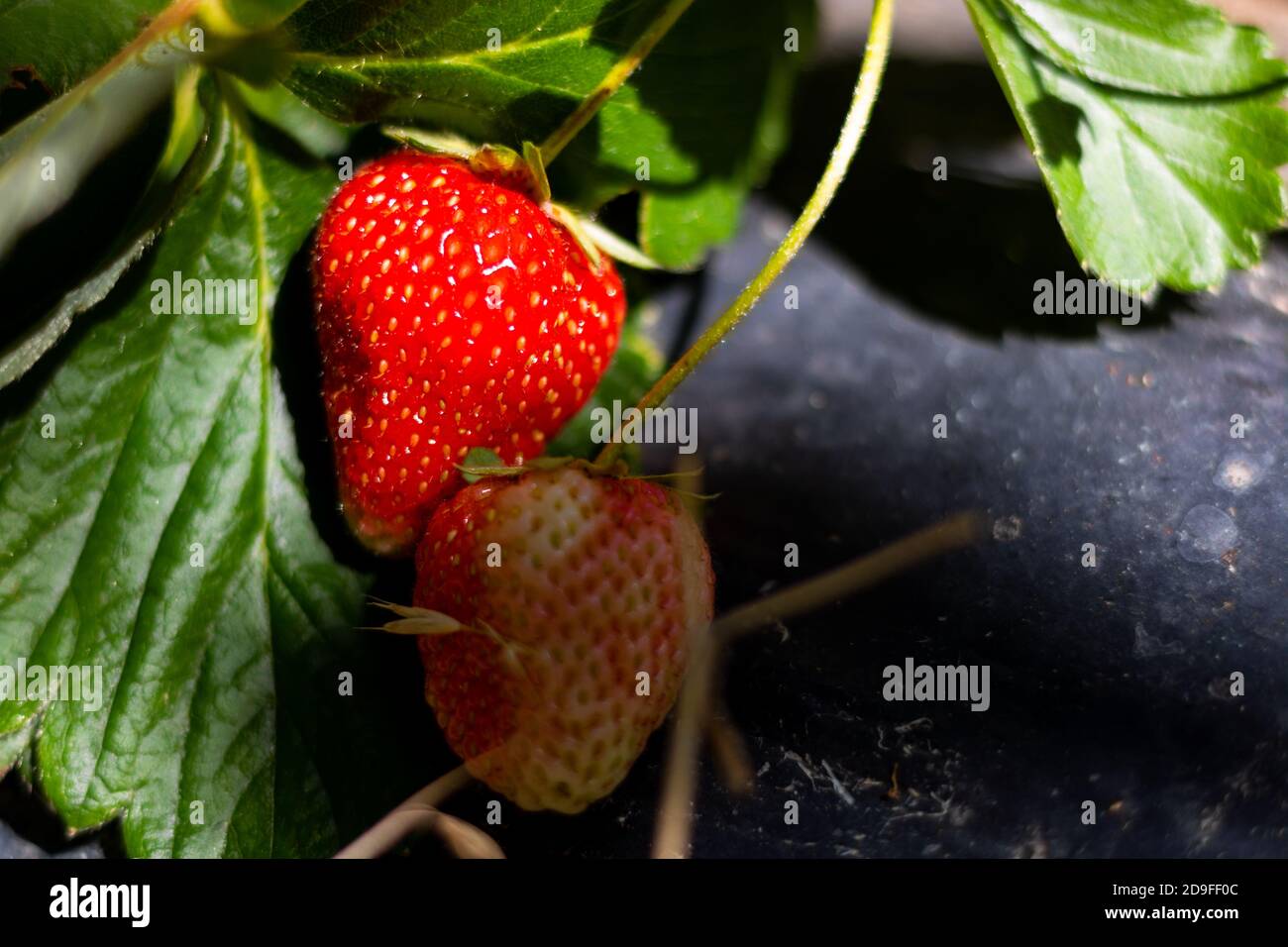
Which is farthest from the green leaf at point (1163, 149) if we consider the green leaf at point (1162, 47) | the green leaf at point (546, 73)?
the green leaf at point (546, 73)

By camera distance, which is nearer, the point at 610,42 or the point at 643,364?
the point at 610,42

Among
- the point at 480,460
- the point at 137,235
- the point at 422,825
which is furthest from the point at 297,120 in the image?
the point at 422,825

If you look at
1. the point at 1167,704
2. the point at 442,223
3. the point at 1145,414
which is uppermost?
the point at 442,223

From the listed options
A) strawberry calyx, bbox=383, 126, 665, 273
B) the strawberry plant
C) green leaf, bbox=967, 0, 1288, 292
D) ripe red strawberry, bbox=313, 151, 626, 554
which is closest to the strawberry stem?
the strawberry plant

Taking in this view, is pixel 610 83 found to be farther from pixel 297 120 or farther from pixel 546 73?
pixel 297 120

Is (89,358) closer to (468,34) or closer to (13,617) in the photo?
(13,617)

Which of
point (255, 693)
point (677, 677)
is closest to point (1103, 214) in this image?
point (677, 677)

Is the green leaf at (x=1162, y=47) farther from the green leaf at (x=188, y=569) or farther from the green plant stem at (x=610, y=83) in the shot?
the green leaf at (x=188, y=569)
